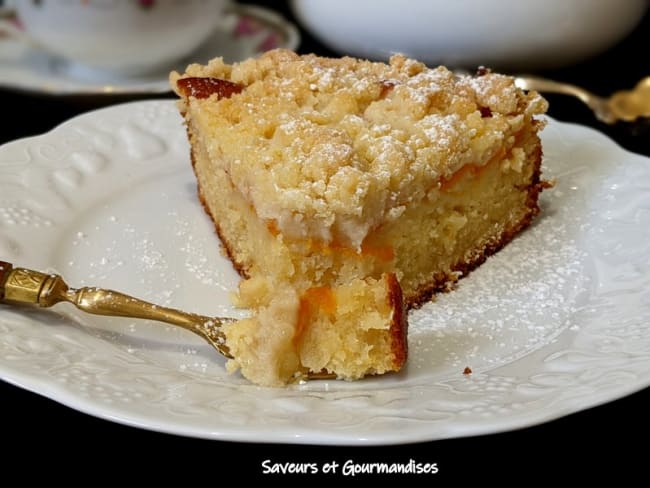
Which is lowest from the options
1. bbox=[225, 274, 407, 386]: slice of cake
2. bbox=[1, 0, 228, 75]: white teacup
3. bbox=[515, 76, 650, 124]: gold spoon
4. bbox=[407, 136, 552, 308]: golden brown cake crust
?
bbox=[225, 274, 407, 386]: slice of cake

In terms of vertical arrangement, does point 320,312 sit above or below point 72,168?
below

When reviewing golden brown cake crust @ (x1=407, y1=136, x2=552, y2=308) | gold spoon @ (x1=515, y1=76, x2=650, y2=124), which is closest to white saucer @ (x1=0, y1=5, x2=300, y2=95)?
gold spoon @ (x1=515, y1=76, x2=650, y2=124)

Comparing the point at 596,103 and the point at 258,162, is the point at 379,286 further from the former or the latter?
the point at 596,103

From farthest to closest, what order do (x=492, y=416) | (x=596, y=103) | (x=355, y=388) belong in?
(x=596, y=103), (x=355, y=388), (x=492, y=416)

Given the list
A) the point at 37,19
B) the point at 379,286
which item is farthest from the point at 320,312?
the point at 37,19

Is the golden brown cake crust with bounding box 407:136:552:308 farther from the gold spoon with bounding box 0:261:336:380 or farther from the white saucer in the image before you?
the white saucer

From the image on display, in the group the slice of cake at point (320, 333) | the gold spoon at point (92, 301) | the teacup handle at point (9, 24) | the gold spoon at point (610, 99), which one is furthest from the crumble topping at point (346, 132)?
the teacup handle at point (9, 24)
